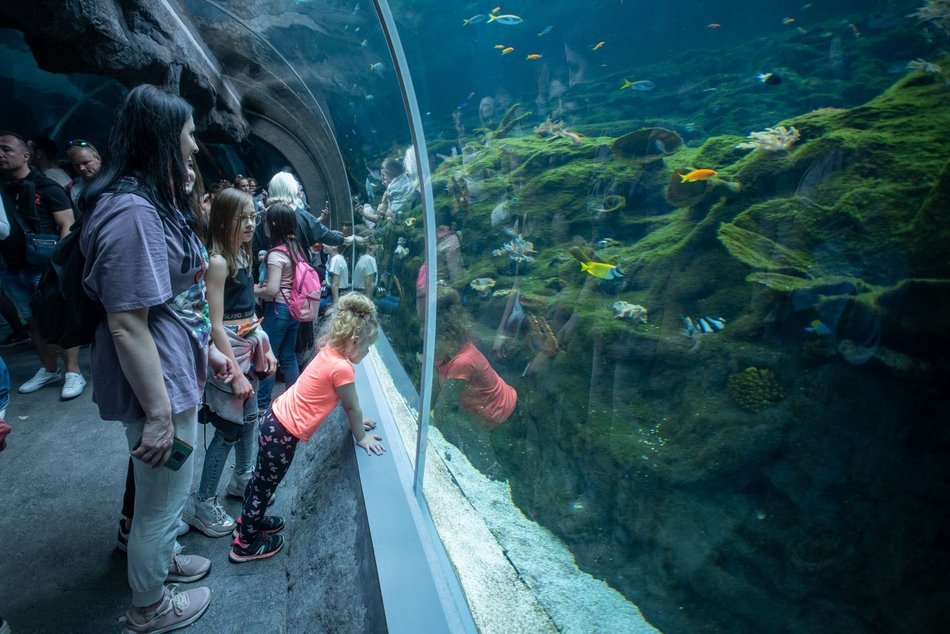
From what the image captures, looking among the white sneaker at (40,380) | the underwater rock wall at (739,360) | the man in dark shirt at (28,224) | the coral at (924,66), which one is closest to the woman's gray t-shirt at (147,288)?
the underwater rock wall at (739,360)

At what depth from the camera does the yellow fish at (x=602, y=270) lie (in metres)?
2.37

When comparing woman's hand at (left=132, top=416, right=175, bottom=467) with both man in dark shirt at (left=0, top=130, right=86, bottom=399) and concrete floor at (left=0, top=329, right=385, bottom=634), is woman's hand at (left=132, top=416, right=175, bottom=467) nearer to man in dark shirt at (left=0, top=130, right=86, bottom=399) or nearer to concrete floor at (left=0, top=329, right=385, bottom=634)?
concrete floor at (left=0, top=329, right=385, bottom=634)

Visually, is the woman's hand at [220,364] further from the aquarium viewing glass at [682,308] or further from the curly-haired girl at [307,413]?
the aquarium viewing glass at [682,308]

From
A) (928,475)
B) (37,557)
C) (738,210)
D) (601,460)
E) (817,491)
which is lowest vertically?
(37,557)

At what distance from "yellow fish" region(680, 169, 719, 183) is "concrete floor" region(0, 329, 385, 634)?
2260mm

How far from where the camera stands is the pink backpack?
3.24 meters

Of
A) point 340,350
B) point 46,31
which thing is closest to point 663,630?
point 340,350

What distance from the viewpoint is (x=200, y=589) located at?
6.05 feet

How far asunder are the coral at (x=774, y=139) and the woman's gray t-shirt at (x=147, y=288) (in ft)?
7.53

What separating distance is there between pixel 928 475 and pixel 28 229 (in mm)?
5749

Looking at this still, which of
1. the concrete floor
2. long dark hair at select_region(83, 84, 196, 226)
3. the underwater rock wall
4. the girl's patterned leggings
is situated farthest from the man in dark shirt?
the underwater rock wall

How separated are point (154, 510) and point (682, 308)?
2379 mm

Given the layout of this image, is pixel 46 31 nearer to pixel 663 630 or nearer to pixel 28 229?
pixel 28 229

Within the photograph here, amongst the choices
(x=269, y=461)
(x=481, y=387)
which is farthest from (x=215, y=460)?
(x=481, y=387)
